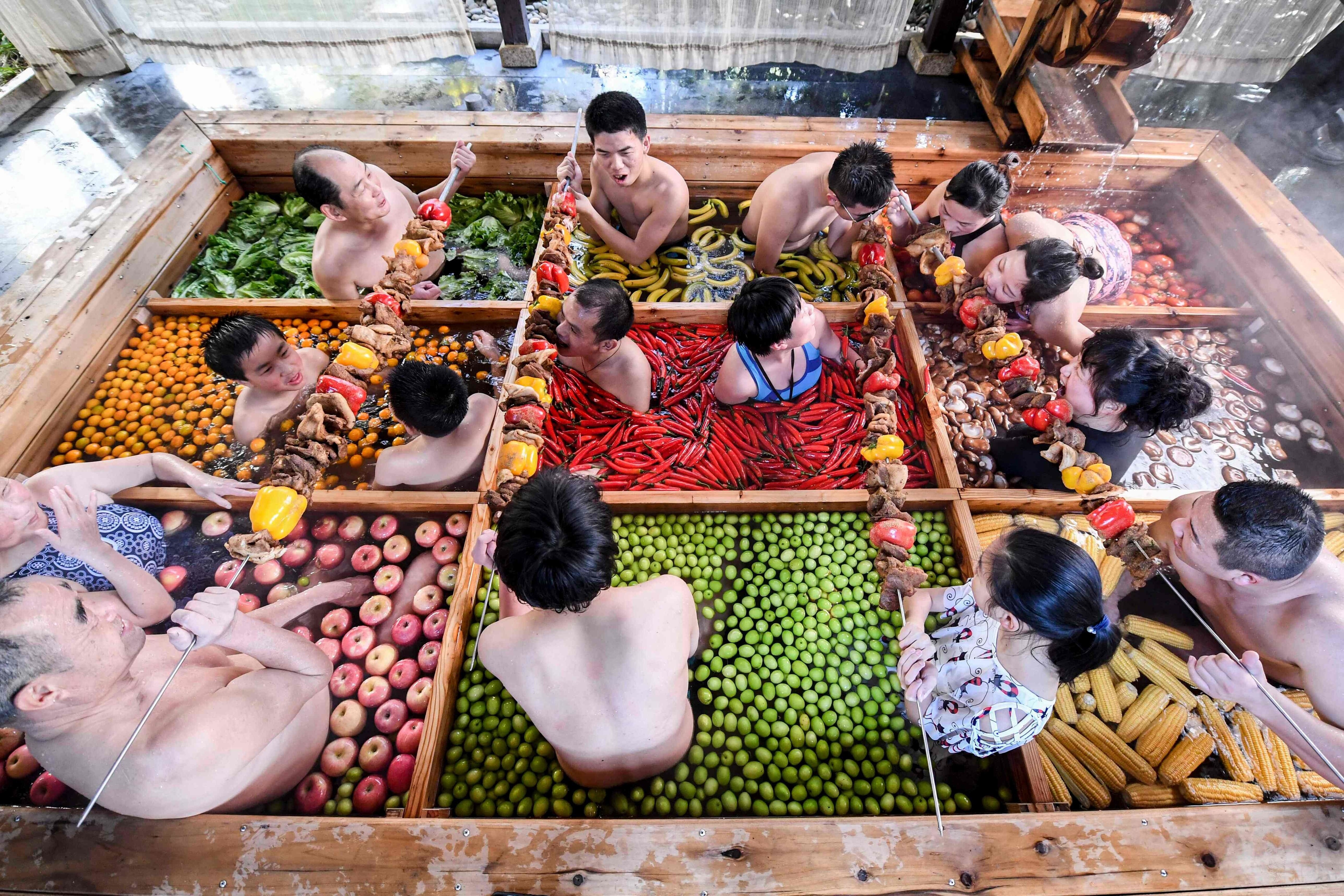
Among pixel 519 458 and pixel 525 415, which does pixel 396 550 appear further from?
pixel 525 415

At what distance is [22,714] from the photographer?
182 centimetres

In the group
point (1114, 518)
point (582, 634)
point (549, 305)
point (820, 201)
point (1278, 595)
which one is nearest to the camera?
point (582, 634)

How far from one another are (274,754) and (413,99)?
6958mm

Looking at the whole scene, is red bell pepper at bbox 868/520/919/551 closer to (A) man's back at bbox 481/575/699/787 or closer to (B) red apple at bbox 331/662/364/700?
(A) man's back at bbox 481/575/699/787

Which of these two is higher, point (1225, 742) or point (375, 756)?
point (375, 756)

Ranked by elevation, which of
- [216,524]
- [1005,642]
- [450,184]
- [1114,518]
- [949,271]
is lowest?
[216,524]

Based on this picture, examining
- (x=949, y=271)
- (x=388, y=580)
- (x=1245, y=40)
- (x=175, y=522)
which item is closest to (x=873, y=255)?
(x=949, y=271)

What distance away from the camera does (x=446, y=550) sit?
3400 millimetres

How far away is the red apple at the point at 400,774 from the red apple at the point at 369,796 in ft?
0.14

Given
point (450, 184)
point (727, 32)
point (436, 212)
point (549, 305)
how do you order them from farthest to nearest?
point (727, 32)
point (450, 184)
point (436, 212)
point (549, 305)

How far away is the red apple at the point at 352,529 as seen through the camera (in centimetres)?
345

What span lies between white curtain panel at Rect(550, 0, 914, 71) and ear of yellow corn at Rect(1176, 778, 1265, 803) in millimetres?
7734

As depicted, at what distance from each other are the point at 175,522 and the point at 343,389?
1426 millimetres

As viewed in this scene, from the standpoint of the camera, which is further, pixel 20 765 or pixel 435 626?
pixel 435 626
